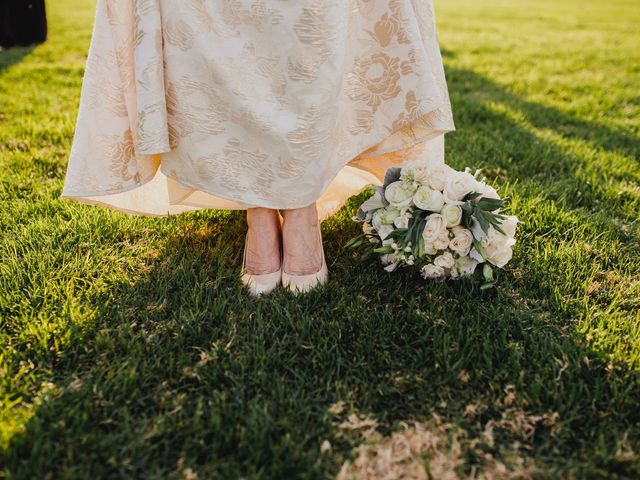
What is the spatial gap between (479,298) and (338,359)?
527 mm

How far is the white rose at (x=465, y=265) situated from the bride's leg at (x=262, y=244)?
57 centimetres

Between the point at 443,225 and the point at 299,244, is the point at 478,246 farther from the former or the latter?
the point at 299,244

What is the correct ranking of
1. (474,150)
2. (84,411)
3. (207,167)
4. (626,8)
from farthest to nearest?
(626,8), (474,150), (207,167), (84,411)

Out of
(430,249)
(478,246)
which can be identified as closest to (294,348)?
(430,249)

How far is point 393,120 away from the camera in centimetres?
169

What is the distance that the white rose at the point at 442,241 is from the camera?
63.9 inches

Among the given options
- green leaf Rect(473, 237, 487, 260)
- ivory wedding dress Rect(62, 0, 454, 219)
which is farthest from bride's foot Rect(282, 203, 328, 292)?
green leaf Rect(473, 237, 487, 260)

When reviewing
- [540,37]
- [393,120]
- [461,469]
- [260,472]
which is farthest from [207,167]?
→ [540,37]

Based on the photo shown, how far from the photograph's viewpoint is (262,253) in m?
1.72

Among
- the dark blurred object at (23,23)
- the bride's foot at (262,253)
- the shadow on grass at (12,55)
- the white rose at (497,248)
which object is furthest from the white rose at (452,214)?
the dark blurred object at (23,23)

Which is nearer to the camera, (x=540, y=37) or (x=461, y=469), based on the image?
(x=461, y=469)

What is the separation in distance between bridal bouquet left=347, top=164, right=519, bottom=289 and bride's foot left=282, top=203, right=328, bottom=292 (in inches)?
7.9

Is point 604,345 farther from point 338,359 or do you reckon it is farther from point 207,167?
point 207,167

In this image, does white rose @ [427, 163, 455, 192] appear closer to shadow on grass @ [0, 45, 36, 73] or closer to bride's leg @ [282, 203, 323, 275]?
bride's leg @ [282, 203, 323, 275]
